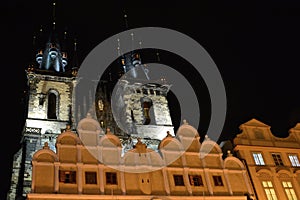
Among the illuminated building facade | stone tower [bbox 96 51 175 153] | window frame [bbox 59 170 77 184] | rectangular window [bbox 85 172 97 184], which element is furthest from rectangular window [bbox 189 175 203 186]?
stone tower [bbox 96 51 175 153]

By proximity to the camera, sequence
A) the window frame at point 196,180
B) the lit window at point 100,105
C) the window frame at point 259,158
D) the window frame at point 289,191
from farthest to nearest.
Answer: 1. the lit window at point 100,105
2. the window frame at point 259,158
3. the window frame at point 289,191
4. the window frame at point 196,180

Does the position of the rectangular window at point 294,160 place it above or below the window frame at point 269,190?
above

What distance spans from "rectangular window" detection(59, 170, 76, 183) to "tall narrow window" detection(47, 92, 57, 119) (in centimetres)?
1742

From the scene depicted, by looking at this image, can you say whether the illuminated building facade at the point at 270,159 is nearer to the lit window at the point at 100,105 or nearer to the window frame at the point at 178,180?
the window frame at the point at 178,180

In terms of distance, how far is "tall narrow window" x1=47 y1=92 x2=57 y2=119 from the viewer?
3938 cm

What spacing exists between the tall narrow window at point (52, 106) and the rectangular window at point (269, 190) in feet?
70.8

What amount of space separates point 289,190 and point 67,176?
14212mm

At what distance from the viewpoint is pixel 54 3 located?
5156 centimetres

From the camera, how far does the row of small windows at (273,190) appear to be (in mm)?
25641

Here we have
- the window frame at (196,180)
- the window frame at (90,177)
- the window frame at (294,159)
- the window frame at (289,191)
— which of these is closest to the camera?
the window frame at (90,177)

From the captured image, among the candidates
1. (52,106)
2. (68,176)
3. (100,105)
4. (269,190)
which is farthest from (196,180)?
(100,105)

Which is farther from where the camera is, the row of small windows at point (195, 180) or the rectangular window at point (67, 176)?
the row of small windows at point (195, 180)

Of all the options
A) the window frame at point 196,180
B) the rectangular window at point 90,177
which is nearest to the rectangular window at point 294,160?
the window frame at point 196,180

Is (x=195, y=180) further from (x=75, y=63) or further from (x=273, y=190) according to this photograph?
(x=75, y=63)
